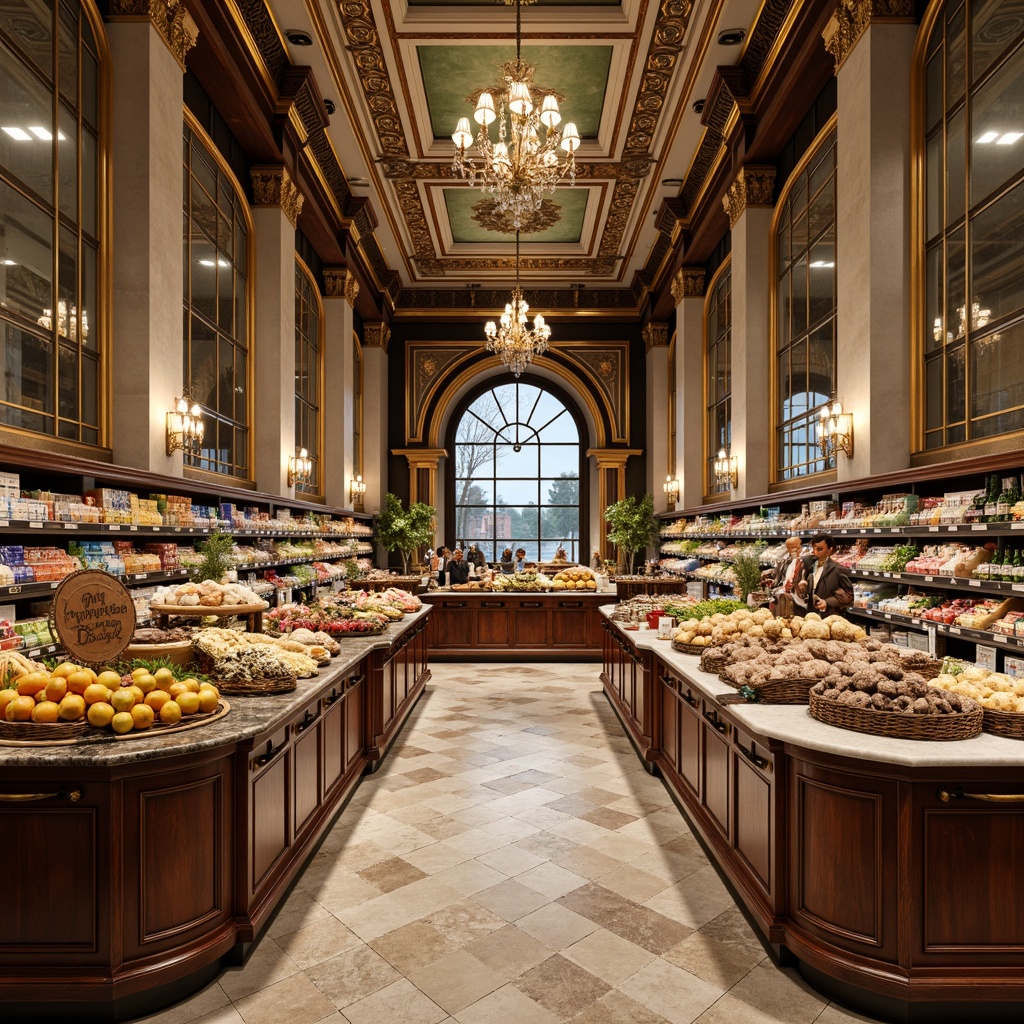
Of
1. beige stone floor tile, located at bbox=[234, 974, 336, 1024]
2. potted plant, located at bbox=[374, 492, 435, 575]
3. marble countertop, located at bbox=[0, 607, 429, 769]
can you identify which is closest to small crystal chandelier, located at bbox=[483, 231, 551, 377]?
potted plant, located at bbox=[374, 492, 435, 575]

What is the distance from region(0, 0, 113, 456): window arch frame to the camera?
17.0 feet

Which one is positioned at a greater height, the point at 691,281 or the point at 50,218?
the point at 691,281

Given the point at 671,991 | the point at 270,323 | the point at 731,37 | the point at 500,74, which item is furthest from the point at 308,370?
the point at 671,991

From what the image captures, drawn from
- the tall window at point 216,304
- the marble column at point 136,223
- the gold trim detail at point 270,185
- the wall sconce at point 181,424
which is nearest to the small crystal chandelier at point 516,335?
the gold trim detail at point 270,185

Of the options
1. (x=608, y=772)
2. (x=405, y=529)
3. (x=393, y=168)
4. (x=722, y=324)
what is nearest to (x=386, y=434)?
(x=405, y=529)

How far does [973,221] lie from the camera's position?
225 inches

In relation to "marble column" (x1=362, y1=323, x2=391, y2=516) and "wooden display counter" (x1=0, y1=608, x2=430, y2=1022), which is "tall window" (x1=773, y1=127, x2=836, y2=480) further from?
"marble column" (x1=362, y1=323, x2=391, y2=516)

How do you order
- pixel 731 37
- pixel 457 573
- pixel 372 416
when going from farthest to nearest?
pixel 372 416 < pixel 457 573 < pixel 731 37

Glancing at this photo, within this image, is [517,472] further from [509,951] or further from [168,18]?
[509,951]

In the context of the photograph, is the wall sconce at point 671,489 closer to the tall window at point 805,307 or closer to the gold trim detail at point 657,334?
the gold trim detail at point 657,334

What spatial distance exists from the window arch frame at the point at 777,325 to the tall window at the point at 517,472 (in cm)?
936

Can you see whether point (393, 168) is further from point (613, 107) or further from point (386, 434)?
point (386, 434)

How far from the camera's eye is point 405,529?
15.9 m

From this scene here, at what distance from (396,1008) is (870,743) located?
2.08 meters
